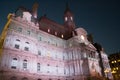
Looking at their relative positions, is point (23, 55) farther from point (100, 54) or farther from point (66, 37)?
point (100, 54)

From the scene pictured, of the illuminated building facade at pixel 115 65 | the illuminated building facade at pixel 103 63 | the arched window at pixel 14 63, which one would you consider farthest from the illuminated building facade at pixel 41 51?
the illuminated building facade at pixel 115 65

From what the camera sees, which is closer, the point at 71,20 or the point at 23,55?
the point at 23,55

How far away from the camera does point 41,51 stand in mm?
32938

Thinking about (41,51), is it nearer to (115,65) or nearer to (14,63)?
(14,63)

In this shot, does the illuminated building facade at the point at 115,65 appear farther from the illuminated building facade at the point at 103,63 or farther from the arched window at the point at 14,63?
the arched window at the point at 14,63

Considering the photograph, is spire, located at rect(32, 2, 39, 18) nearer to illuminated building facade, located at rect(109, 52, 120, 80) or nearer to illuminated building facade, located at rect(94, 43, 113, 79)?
illuminated building facade, located at rect(94, 43, 113, 79)

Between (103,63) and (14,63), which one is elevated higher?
(14,63)

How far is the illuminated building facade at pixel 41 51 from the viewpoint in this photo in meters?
25.8

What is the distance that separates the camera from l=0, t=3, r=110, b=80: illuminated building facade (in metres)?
25.8

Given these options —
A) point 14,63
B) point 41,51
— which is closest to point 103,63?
point 41,51

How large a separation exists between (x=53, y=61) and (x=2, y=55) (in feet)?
49.2

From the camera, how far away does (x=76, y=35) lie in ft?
137

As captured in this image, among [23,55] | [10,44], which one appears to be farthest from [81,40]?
[10,44]

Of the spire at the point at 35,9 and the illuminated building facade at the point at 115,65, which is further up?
the spire at the point at 35,9
